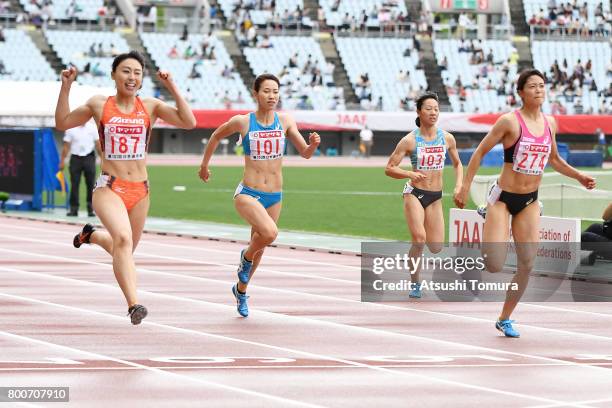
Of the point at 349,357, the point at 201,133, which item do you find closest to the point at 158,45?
the point at 201,133

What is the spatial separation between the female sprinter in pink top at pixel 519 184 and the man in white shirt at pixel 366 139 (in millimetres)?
53202

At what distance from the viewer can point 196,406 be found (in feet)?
26.0

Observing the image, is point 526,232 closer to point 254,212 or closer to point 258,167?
point 254,212

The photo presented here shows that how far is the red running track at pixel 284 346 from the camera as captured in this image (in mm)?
8438

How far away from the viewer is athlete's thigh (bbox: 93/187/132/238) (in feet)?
35.8

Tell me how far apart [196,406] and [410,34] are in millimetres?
67348

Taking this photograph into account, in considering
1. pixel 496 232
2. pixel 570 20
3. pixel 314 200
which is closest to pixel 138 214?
pixel 496 232

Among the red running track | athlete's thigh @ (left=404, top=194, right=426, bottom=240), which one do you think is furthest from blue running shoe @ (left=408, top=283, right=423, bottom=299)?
athlete's thigh @ (left=404, top=194, right=426, bottom=240)

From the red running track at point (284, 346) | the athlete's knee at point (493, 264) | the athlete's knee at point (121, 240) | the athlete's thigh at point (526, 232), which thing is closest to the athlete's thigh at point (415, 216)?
the red running track at point (284, 346)

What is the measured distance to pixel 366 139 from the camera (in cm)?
6475

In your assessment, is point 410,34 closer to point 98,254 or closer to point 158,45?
point 158,45

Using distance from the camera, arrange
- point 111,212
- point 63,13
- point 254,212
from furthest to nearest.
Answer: point 63,13, point 254,212, point 111,212

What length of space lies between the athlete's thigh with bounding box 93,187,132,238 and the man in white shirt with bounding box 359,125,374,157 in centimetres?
5368

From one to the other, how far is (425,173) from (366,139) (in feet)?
164
